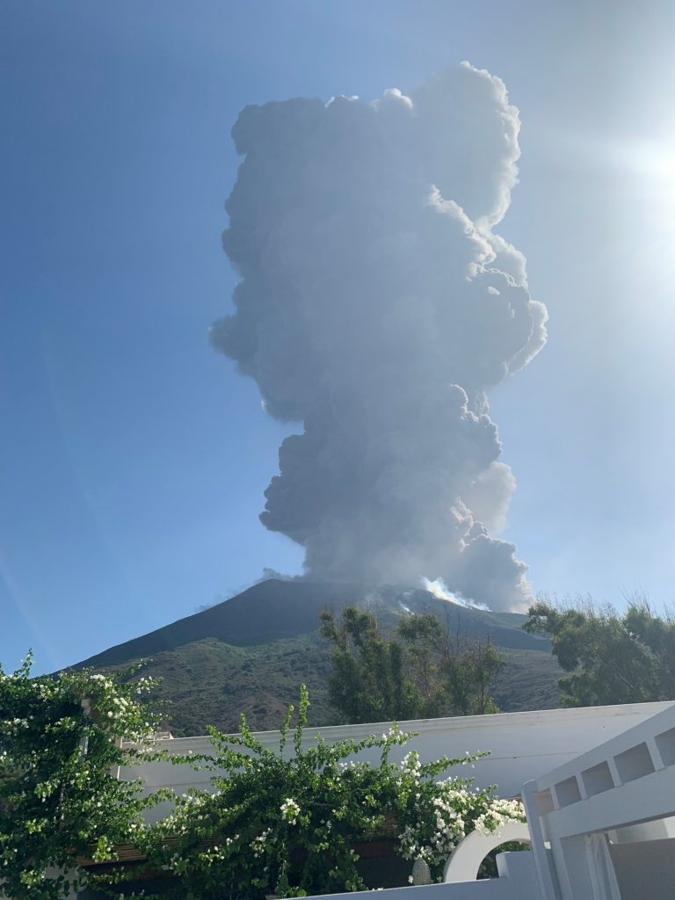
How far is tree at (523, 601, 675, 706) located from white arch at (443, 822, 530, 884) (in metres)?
20.4

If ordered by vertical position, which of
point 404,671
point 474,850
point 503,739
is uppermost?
point 404,671

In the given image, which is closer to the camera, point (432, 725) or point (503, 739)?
point (503, 739)

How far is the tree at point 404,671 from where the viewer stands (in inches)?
912

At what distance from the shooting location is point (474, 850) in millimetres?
6406

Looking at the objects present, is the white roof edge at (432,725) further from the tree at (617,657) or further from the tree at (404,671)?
the tree at (617,657)

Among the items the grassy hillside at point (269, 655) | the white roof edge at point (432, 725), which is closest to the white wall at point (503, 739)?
the white roof edge at point (432, 725)

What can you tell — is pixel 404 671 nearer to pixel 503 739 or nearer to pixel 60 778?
pixel 503 739

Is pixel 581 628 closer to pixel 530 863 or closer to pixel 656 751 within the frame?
pixel 530 863

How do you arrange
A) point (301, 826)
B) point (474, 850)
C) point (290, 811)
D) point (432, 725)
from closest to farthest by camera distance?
point (474, 850), point (290, 811), point (301, 826), point (432, 725)

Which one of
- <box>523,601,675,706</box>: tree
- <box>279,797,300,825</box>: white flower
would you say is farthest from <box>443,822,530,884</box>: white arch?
<box>523,601,675,706</box>: tree

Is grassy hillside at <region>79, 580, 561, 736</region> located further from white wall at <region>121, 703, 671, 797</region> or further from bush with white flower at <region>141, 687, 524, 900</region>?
white wall at <region>121, 703, 671, 797</region>

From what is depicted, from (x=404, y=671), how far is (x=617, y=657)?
27.8 ft

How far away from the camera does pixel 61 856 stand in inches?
294

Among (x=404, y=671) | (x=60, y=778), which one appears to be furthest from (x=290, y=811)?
(x=404, y=671)
